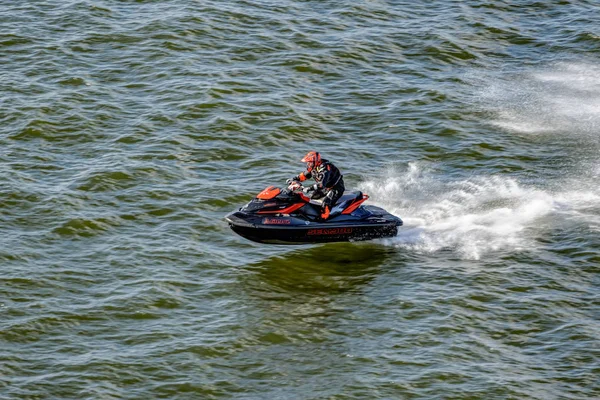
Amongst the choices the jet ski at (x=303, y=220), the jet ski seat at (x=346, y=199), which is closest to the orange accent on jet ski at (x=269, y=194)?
the jet ski at (x=303, y=220)

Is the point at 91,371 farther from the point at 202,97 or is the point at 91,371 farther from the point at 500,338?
the point at 202,97

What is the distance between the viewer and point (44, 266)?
29.1 meters

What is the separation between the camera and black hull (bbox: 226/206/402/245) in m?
28.8

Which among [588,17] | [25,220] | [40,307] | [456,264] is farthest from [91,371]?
[588,17]

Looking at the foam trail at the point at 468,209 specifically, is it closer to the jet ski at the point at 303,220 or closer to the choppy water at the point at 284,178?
the choppy water at the point at 284,178

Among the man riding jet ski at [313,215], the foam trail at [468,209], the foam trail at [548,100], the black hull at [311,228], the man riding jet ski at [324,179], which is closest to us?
the black hull at [311,228]

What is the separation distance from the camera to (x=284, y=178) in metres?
34.2

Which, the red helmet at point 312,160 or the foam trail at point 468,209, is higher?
the red helmet at point 312,160

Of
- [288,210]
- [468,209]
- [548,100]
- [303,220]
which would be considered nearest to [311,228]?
[303,220]

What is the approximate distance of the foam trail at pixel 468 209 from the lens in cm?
3050

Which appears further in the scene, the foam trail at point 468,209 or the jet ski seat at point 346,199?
the foam trail at point 468,209

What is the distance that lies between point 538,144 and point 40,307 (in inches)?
748

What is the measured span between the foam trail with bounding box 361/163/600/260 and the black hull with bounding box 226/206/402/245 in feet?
3.85

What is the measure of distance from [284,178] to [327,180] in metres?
5.28
